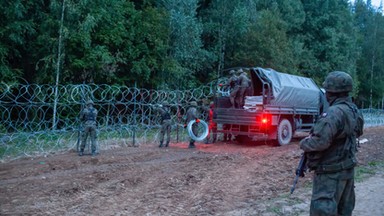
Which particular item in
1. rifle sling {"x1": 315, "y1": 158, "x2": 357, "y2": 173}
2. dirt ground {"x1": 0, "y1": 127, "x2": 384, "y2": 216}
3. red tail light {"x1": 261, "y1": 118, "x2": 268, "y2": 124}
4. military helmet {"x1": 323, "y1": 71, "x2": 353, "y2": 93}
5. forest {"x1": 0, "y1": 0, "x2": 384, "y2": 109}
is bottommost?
dirt ground {"x1": 0, "y1": 127, "x2": 384, "y2": 216}

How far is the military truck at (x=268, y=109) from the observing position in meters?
13.1

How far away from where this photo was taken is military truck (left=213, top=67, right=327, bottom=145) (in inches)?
516

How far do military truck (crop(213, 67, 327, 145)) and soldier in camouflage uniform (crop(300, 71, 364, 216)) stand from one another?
347 inches

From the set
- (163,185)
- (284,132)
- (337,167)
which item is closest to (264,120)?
(284,132)

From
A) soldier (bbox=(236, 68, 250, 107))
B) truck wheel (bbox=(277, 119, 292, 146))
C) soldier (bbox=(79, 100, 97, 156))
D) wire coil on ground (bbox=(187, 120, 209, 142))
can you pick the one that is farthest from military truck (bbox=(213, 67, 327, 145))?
soldier (bbox=(79, 100, 97, 156))

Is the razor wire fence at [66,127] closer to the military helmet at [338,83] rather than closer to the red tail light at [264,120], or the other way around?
the red tail light at [264,120]

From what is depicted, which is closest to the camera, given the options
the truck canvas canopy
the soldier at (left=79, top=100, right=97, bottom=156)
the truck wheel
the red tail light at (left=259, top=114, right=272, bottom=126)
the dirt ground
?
the dirt ground

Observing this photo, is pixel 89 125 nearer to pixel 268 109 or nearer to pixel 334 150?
pixel 268 109

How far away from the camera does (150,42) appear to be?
71.8 feet

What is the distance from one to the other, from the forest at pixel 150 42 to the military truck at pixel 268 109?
7.78 meters

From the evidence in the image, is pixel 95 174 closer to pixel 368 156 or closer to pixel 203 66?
pixel 368 156

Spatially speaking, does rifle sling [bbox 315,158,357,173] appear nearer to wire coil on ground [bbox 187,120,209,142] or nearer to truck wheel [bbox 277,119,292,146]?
wire coil on ground [bbox 187,120,209,142]

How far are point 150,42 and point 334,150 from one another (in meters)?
18.8

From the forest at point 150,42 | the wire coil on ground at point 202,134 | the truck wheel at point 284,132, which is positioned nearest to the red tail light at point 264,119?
the truck wheel at point 284,132
